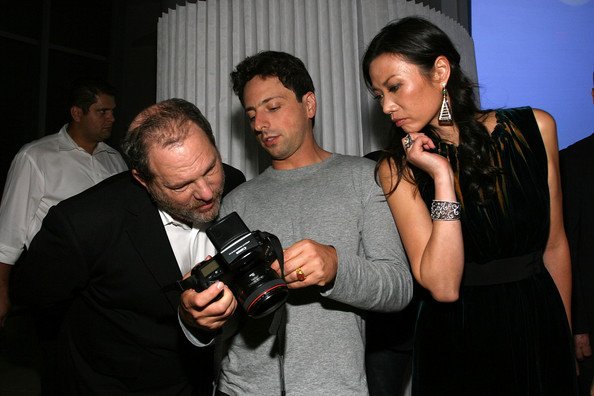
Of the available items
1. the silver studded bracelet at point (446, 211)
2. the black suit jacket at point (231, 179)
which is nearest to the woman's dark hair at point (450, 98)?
the silver studded bracelet at point (446, 211)

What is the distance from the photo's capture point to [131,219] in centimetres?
164

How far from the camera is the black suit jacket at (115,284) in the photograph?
1583 mm

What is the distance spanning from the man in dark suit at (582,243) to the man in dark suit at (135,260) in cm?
158

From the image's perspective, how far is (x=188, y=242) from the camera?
5.76 feet

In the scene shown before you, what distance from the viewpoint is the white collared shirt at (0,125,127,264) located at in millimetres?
2629

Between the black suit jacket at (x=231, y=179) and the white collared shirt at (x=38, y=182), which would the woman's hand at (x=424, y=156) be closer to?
the black suit jacket at (x=231, y=179)

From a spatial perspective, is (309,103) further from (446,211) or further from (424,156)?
(446,211)

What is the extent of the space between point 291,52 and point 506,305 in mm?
1410

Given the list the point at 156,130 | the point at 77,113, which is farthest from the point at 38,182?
the point at 156,130

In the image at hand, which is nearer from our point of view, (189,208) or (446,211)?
(446,211)

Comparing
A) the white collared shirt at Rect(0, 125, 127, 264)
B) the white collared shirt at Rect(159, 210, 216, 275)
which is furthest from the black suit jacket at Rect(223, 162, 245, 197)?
the white collared shirt at Rect(0, 125, 127, 264)

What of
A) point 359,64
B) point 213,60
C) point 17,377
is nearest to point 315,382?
point 359,64

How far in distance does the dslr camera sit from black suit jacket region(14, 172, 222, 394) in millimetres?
478

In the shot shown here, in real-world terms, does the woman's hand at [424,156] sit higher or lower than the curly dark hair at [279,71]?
lower
